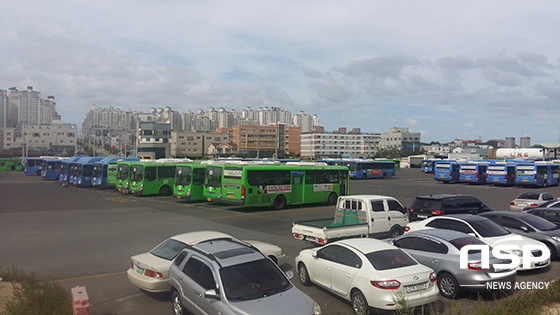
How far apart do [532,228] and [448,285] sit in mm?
5471

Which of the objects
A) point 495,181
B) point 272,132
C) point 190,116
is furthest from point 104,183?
point 190,116

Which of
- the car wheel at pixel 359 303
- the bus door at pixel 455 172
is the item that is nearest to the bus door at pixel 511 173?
the bus door at pixel 455 172

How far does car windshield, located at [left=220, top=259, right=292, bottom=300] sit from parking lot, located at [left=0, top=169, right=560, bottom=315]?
176 centimetres

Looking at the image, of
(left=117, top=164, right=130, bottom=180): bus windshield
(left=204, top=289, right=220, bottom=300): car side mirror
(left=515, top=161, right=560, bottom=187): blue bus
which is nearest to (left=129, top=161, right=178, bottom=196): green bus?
(left=117, top=164, right=130, bottom=180): bus windshield

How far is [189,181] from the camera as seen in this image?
86.8 ft

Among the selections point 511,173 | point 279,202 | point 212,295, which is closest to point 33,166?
point 279,202

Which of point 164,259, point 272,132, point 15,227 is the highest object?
point 272,132

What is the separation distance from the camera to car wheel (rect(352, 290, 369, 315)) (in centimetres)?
740

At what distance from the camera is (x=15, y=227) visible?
55.8 feet

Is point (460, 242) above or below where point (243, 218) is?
above

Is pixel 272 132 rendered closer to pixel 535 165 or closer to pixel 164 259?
pixel 535 165

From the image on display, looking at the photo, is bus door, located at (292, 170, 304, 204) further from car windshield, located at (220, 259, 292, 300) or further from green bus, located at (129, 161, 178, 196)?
car windshield, located at (220, 259, 292, 300)

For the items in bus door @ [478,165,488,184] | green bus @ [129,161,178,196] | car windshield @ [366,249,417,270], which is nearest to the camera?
car windshield @ [366,249,417,270]

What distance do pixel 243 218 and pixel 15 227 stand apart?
988cm
